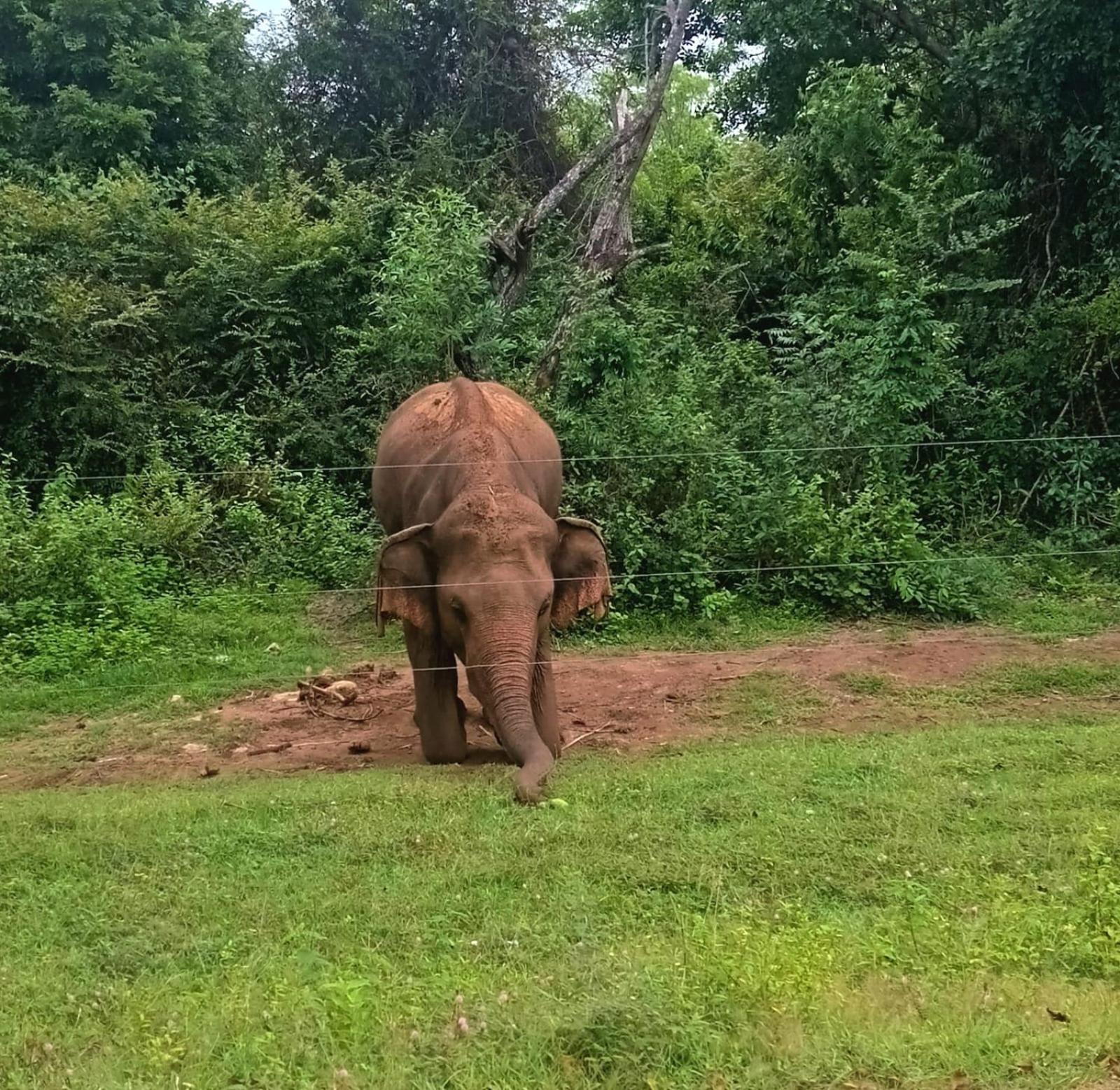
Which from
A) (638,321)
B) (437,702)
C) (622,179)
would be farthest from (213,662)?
(622,179)

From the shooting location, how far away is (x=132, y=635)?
10828mm

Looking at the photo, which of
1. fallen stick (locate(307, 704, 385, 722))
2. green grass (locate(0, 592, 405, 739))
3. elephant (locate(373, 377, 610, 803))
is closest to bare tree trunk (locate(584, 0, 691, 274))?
green grass (locate(0, 592, 405, 739))

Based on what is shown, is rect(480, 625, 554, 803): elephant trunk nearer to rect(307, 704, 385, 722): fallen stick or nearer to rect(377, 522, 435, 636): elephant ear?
rect(377, 522, 435, 636): elephant ear

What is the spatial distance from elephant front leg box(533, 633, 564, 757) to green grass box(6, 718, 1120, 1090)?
600 millimetres

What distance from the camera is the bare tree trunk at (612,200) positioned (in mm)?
17312

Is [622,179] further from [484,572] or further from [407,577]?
[484,572]

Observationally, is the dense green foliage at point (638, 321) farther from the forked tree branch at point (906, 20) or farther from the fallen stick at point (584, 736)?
the fallen stick at point (584, 736)

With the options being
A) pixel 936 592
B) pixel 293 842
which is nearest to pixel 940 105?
pixel 936 592

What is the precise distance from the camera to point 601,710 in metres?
9.09

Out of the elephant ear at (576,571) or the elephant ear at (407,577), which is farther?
the elephant ear at (576,571)

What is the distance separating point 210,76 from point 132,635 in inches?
530

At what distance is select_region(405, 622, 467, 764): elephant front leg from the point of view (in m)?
7.71

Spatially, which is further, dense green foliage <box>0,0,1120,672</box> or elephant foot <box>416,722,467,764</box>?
dense green foliage <box>0,0,1120,672</box>

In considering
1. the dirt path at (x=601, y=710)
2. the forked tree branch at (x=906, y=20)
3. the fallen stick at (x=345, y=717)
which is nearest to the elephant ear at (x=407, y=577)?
the dirt path at (x=601, y=710)
